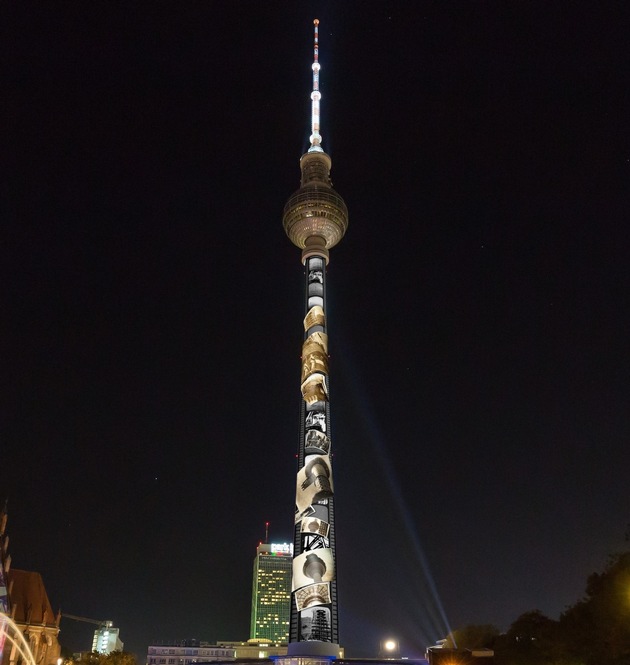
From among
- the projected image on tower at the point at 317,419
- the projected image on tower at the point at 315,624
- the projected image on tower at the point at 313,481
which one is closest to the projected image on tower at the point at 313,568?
the projected image on tower at the point at 315,624

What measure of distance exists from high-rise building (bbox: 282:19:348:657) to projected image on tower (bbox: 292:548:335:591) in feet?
0.11

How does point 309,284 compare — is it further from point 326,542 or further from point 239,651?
point 239,651

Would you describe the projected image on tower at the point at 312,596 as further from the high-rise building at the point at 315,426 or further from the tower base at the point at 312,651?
the tower base at the point at 312,651

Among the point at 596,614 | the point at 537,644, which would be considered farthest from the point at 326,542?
the point at 596,614

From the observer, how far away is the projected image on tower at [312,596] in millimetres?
59869

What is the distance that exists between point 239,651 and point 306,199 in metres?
125

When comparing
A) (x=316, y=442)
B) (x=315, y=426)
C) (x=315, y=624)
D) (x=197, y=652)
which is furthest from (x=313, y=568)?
(x=197, y=652)

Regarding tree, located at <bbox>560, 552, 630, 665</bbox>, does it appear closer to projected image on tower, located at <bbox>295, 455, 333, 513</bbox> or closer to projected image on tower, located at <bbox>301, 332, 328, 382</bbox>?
projected image on tower, located at <bbox>295, 455, 333, 513</bbox>

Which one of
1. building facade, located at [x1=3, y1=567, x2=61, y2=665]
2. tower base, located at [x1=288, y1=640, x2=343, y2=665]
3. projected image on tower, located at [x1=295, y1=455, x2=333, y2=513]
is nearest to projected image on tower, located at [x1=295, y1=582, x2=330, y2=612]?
tower base, located at [x1=288, y1=640, x2=343, y2=665]

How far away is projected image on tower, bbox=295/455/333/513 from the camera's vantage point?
64.1m

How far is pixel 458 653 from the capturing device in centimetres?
6178

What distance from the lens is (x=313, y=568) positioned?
60.8 m

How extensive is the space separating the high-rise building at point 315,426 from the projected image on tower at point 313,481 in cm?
6

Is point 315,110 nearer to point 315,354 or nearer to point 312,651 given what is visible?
point 315,354
